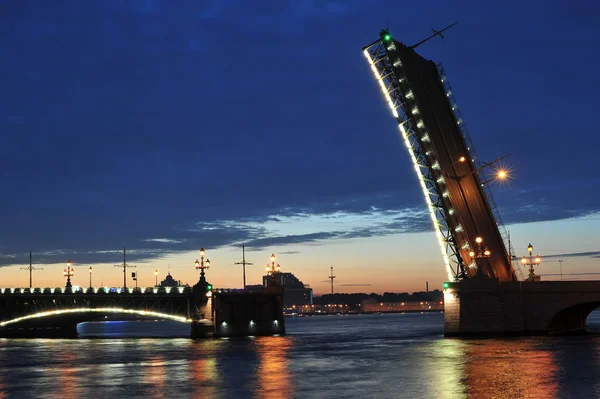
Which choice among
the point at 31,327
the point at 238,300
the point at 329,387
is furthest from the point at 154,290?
the point at 329,387

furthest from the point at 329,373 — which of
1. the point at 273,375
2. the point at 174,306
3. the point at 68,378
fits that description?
the point at 174,306

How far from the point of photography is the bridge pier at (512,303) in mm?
54562

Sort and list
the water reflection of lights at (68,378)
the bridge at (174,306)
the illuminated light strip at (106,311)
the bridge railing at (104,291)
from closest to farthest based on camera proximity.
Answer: the water reflection of lights at (68,378), the bridge at (174,306), the illuminated light strip at (106,311), the bridge railing at (104,291)

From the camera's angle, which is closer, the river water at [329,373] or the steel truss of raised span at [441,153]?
the river water at [329,373]

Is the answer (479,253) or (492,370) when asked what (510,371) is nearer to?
(492,370)

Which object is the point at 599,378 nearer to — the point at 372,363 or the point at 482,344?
the point at 372,363

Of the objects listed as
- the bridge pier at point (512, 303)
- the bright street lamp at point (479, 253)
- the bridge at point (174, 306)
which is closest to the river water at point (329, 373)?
the bridge pier at point (512, 303)

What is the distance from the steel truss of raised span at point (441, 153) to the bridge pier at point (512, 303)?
1.67 metres

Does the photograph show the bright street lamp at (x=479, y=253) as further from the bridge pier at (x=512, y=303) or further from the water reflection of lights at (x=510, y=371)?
the water reflection of lights at (x=510, y=371)

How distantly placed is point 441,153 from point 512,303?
1112 centimetres

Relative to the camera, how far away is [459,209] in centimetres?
5497

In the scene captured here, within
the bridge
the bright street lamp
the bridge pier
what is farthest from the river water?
the bridge

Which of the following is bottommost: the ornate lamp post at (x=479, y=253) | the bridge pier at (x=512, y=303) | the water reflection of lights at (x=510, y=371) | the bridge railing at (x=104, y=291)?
the water reflection of lights at (x=510, y=371)

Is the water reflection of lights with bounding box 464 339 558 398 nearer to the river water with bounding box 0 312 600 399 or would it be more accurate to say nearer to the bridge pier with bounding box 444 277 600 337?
the river water with bounding box 0 312 600 399
